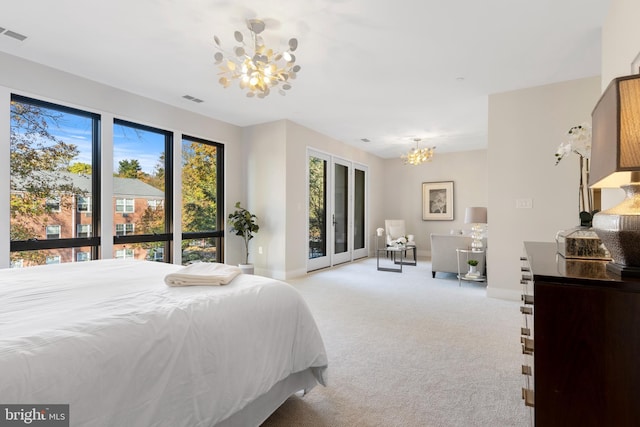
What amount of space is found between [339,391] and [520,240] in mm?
3193

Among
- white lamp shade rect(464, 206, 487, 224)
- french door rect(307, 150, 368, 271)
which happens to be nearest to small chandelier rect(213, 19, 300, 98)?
french door rect(307, 150, 368, 271)

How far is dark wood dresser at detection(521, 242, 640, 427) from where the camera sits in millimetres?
786

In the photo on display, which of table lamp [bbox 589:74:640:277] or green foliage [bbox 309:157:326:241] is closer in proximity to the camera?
table lamp [bbox 589:74:640:277]

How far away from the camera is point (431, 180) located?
809cm

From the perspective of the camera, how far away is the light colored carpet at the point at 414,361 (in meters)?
1.72

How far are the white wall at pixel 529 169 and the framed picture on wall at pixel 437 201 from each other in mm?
3862

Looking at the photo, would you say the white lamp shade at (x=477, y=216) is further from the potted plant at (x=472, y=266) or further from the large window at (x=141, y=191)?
the large window at (x=141, y=191)

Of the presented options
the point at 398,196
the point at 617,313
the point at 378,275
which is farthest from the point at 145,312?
the point at 398,196

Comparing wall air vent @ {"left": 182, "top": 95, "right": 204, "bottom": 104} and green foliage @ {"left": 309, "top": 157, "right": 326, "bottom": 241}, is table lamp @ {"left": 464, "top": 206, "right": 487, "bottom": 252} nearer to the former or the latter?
green foliage @ {"left": 309, "top": 157, "right": 326, "bottom": 241}

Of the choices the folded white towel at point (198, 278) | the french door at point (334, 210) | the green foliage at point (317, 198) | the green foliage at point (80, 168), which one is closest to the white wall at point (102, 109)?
the green foliage at point (80, 168)

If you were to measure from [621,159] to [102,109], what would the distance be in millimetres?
4653

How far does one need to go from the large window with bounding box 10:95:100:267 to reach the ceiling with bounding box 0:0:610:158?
1.91ft

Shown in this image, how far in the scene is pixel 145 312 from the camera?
121 cm

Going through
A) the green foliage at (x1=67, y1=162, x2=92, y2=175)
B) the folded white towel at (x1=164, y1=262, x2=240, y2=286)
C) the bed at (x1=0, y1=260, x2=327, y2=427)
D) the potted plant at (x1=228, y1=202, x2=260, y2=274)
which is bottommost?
the bed at (x1=0, y1=260, x2=327, y2=427)
